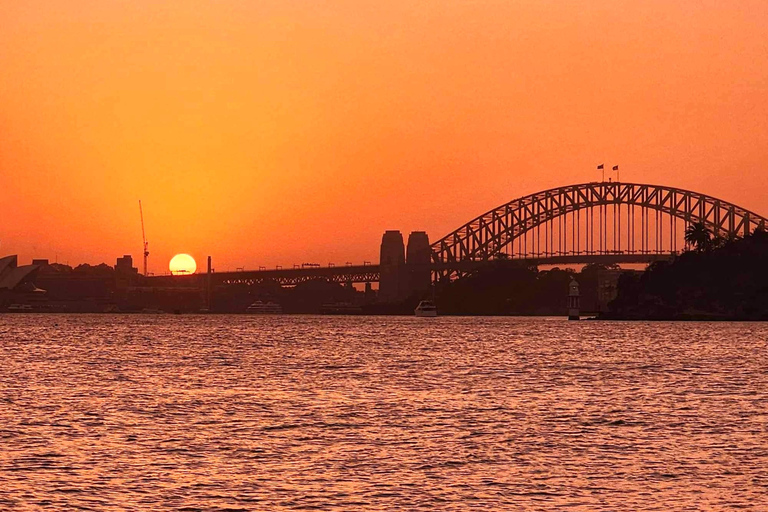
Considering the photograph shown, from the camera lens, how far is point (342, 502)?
2834 centimetres

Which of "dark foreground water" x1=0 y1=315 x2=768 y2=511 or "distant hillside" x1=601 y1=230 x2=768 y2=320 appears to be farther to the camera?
"distant hillside" x1=601 y1=230 x2=768 y2=320

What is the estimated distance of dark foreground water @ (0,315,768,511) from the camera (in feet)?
96.3

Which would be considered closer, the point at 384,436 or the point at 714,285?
the point at 384,436

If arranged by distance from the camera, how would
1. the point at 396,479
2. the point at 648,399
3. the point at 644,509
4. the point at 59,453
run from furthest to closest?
the point at 648,399 < the point at 59,453 < the point at 396,479 < the point at 644,509

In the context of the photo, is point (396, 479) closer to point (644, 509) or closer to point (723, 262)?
point (644, 509)

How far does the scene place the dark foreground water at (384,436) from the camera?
29344 mm

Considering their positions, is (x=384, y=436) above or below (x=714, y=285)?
below

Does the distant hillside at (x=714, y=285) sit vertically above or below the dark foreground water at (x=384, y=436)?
above

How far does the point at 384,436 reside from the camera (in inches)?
1560

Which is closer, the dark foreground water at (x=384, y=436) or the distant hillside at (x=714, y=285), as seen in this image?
the dark foreground water at (x=384, y=436)

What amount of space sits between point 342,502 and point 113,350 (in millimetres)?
76294

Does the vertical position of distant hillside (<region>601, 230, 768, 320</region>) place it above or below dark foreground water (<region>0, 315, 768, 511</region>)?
above

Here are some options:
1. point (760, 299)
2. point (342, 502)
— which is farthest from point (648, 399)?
point (760, 299)

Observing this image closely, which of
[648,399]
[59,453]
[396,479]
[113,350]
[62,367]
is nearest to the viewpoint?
[396,479]
